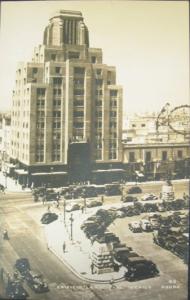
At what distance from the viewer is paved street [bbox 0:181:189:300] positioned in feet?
27.8

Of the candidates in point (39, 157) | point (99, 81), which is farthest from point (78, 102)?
point (39, 157)

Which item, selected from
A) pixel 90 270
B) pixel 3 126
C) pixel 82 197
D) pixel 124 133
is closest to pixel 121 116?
pixel 124 133

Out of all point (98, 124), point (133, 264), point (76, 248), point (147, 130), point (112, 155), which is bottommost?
point (133, 264)

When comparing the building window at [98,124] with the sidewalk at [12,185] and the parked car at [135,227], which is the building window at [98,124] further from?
the parked car at [135,227]

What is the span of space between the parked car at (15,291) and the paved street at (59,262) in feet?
0.38

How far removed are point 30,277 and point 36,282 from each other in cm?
17

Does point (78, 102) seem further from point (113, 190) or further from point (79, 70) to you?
point (113, 190)

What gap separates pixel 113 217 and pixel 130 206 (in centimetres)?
44

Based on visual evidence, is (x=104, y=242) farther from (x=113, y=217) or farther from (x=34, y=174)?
(x=34, y=174)

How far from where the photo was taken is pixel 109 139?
31.6 ft

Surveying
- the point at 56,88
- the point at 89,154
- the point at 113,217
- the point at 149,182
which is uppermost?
the point at 56,88

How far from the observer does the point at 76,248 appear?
893 centimetres

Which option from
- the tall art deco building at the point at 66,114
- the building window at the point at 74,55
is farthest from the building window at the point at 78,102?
the building window at the point at 74,55

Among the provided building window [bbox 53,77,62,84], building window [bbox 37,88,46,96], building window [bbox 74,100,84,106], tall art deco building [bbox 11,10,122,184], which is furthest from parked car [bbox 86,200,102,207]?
building window [bbox 53,77,62,84]
